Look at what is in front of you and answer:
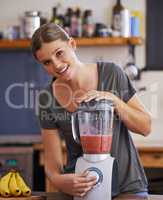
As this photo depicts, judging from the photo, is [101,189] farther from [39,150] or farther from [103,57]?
[103,57]

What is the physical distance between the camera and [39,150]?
333 cm

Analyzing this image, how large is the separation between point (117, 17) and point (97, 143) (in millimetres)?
2529

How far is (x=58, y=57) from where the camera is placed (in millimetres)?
1405

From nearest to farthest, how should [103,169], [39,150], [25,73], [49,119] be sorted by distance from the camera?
1. [103,169]
2. [49,119]
3. [39,150]
4. [25,73]

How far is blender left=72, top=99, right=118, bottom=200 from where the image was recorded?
1.33 meters

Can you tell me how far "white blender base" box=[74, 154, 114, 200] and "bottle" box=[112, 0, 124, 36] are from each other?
8.21ft

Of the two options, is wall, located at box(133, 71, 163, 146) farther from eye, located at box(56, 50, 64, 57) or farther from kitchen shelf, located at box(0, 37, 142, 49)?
eye, located at box(56, 50, 64, 57)

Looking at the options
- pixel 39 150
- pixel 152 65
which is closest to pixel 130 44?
pixel 152 65

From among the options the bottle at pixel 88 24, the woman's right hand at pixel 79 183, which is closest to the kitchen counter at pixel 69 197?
the woman's right hand at pixel 79 183

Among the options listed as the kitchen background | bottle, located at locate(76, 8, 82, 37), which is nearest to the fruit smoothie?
the kitchen background

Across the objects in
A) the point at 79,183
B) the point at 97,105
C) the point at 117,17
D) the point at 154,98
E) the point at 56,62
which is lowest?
the point at 154,98

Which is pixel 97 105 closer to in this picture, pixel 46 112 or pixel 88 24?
pixel 46 112

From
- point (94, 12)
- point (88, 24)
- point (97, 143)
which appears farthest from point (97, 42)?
point (97, 143)

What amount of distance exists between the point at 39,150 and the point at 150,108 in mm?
1041
